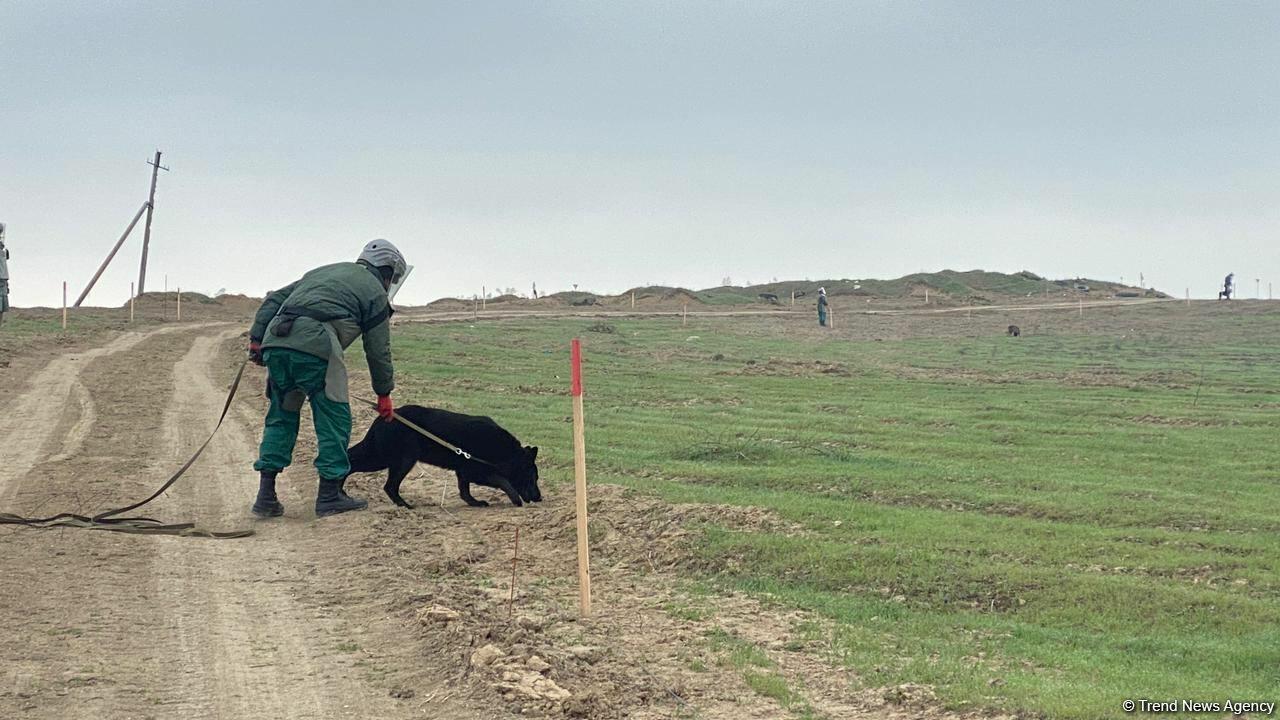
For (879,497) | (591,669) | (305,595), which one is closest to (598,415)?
(879,497)

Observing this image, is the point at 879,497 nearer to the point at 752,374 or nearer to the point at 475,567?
the point at 475,567

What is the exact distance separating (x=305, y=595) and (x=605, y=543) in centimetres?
319

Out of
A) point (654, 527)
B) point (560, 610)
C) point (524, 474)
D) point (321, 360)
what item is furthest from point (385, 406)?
point (560, 610)

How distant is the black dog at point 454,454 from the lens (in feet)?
38.8

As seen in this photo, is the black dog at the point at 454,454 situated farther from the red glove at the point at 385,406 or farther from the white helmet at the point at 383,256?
the white helmet at the point at 383,256

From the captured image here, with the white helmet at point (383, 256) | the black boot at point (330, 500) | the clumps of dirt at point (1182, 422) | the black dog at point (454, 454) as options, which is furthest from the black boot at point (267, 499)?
the clumps of dirt at point (1182, 422)

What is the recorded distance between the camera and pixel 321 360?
35.0 feet

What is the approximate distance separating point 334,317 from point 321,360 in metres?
0.39

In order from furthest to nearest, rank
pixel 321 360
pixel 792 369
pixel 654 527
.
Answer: pixel 792 369
pixel 654 527
pixel 321 360

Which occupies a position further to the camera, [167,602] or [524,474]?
[524,474]

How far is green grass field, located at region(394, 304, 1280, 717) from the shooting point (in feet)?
24.0

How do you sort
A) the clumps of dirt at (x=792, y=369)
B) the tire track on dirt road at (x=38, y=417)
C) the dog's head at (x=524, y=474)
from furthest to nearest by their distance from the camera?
the clumps of dirt at (x=792, y=369) → the tire track on dirt road at (x=38, y=417) → the dog's head at (x=524, y=474)

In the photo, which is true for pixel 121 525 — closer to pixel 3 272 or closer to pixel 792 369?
pixel 3 272

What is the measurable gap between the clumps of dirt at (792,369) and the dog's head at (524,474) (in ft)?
53.1
